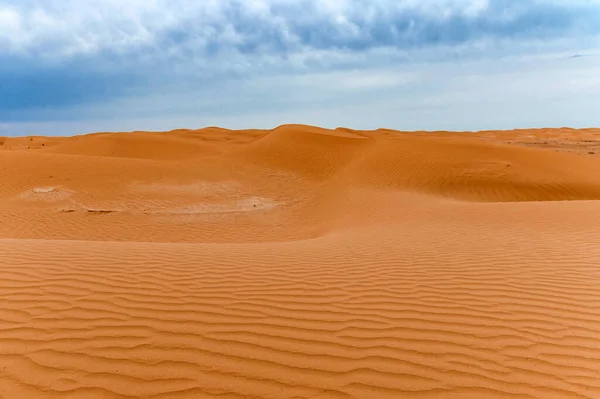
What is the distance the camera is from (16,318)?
3945mm

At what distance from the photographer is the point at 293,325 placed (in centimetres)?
399

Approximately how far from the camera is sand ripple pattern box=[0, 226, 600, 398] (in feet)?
10.6

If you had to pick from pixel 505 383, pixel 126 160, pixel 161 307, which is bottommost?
pixel 505 383

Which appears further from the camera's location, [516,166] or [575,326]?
[516,166]

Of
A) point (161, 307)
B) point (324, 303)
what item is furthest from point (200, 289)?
point (324, 303)

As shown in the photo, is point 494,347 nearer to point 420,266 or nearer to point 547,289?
point 547,289

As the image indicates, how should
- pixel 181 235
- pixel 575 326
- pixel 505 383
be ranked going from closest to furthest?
1. pixel 505 383
2. pixel 575 326
3. pixel 181 235

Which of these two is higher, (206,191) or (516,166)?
(516,166)

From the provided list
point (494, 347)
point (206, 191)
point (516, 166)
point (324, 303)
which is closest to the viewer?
point (494, 347)

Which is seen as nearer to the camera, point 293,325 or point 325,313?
point 293,325

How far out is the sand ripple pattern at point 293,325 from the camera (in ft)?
10.6

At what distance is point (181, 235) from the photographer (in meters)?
11.5

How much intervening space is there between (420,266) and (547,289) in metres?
1.54

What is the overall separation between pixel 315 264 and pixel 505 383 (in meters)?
3.00
